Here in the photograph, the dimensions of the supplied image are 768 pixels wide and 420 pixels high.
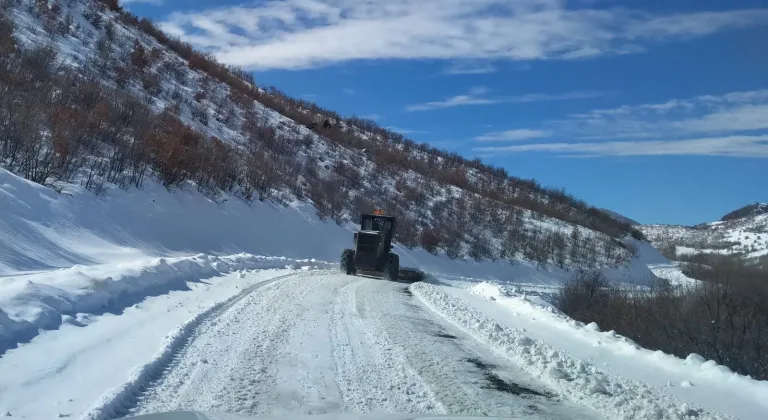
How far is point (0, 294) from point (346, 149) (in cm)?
4873

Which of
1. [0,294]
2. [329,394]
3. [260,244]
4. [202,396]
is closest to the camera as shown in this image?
[202,396]

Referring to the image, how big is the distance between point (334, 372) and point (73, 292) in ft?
16.3

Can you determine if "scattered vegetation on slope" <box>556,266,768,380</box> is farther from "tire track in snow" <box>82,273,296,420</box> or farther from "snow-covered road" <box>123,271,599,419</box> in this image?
"tire track in snow" <box>82,273,296,420</box>

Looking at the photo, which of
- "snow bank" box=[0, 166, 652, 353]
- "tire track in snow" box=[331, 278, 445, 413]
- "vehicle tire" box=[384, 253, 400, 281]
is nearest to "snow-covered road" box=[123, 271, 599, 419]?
"tire track in snow" box=[331, 278, 445, 413]

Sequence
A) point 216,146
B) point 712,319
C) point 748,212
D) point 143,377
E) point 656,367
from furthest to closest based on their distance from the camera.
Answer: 1. point 748,212
2. point 216,146
3. point 712,319
4. point 656,367
5. point 143,377

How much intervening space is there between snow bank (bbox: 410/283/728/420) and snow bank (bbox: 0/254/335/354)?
6500mm

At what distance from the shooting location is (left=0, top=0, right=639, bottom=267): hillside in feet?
85.0

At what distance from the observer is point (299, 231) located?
36125 mm

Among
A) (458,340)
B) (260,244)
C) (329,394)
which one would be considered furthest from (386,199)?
(329,394)

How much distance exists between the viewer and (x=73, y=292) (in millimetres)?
10453

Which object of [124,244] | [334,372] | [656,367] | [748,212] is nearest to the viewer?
[334,372]

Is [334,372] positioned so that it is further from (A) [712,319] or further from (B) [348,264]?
(B) [348,264]

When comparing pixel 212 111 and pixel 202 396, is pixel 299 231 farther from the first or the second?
pixel 202 396

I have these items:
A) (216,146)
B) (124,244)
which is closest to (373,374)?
(124,244)
